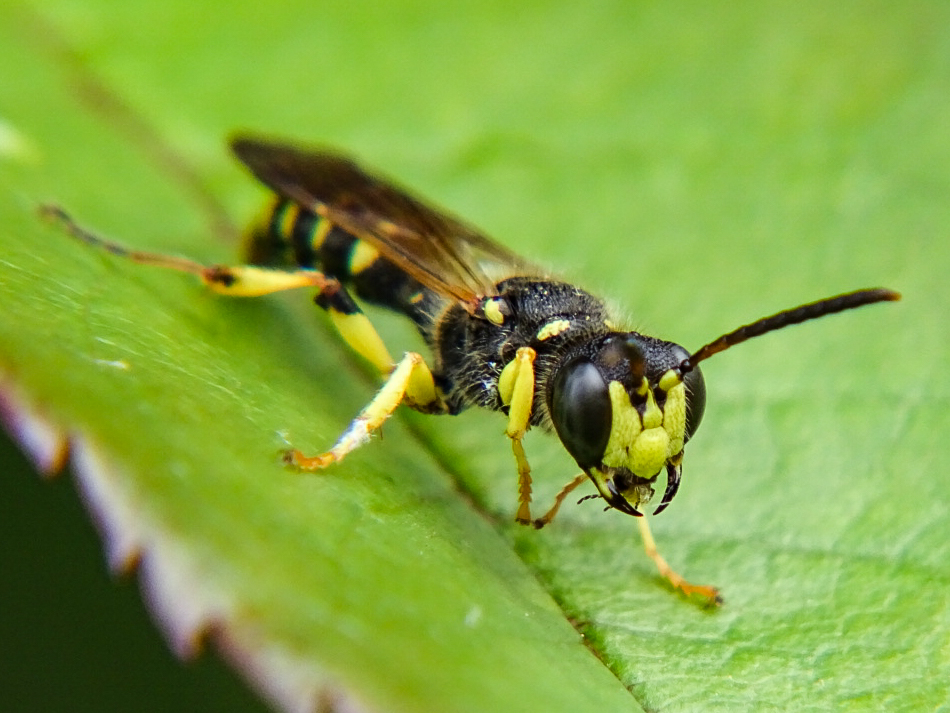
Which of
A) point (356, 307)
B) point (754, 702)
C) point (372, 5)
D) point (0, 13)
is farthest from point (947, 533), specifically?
point (0, 13)

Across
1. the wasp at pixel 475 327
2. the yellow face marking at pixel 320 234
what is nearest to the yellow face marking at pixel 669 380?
the wasp at pixel 475 327

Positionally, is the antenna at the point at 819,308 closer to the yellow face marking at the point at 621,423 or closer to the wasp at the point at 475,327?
the wasp at the point at 475,327

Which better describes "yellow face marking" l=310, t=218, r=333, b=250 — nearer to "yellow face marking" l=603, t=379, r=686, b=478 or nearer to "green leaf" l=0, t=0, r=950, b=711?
"green leaf" l=0, t=0, r=950, b=711

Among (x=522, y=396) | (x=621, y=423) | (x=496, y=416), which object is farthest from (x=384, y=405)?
(x=621, y=423)

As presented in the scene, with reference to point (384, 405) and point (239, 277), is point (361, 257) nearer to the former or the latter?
point (239, 277)

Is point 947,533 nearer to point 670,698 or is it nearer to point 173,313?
point 670,698

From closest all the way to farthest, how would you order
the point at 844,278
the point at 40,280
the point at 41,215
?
the point at 40,280 < the point at 41,215 < the point at 844,278

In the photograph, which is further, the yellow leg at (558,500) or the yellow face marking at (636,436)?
the yellow leg at (558,500)
